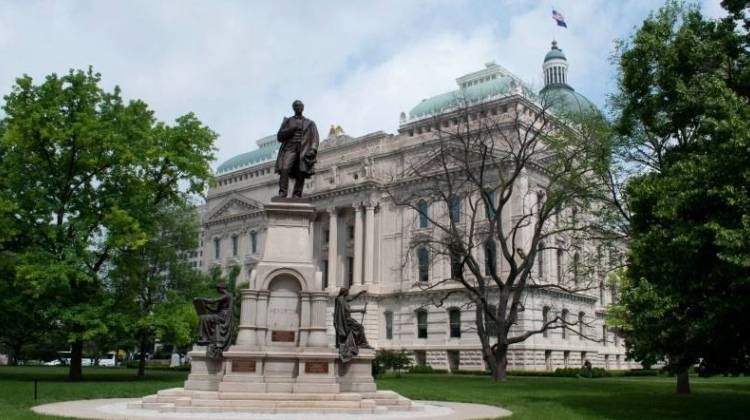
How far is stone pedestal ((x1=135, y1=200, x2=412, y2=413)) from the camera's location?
16156mm

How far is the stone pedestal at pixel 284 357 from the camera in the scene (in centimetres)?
1616

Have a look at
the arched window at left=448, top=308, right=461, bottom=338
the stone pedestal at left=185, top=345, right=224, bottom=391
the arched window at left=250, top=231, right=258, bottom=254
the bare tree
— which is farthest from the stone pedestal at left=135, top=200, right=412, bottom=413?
the arched window at left=250, top=231, right=258, bottom=254

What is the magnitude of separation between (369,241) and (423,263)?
541cm

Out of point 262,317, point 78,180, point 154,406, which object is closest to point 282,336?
point 262,317

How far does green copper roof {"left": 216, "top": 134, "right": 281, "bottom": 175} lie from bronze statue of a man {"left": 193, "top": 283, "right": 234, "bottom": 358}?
61.8m

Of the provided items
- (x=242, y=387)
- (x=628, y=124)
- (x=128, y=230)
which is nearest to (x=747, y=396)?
(x=628, y=124)

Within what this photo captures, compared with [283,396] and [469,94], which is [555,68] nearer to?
[469,94]

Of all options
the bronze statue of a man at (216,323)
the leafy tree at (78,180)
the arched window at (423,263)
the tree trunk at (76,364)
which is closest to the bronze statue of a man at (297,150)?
the bronze statue of a man at (216,323)

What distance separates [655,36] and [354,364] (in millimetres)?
12708

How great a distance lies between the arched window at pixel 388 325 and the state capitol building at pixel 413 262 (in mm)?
85

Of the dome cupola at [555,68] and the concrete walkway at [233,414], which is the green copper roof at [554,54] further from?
the concrete walkway at [233,414]

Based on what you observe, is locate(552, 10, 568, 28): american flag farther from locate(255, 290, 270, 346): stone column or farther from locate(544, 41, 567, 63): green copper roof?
Result: locate(255, 290, 270, 346): stone column

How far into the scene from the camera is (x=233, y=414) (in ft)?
49.3

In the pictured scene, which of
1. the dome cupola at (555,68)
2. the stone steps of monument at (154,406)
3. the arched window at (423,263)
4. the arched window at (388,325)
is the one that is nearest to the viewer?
the stone steps of monument at (154,406)
